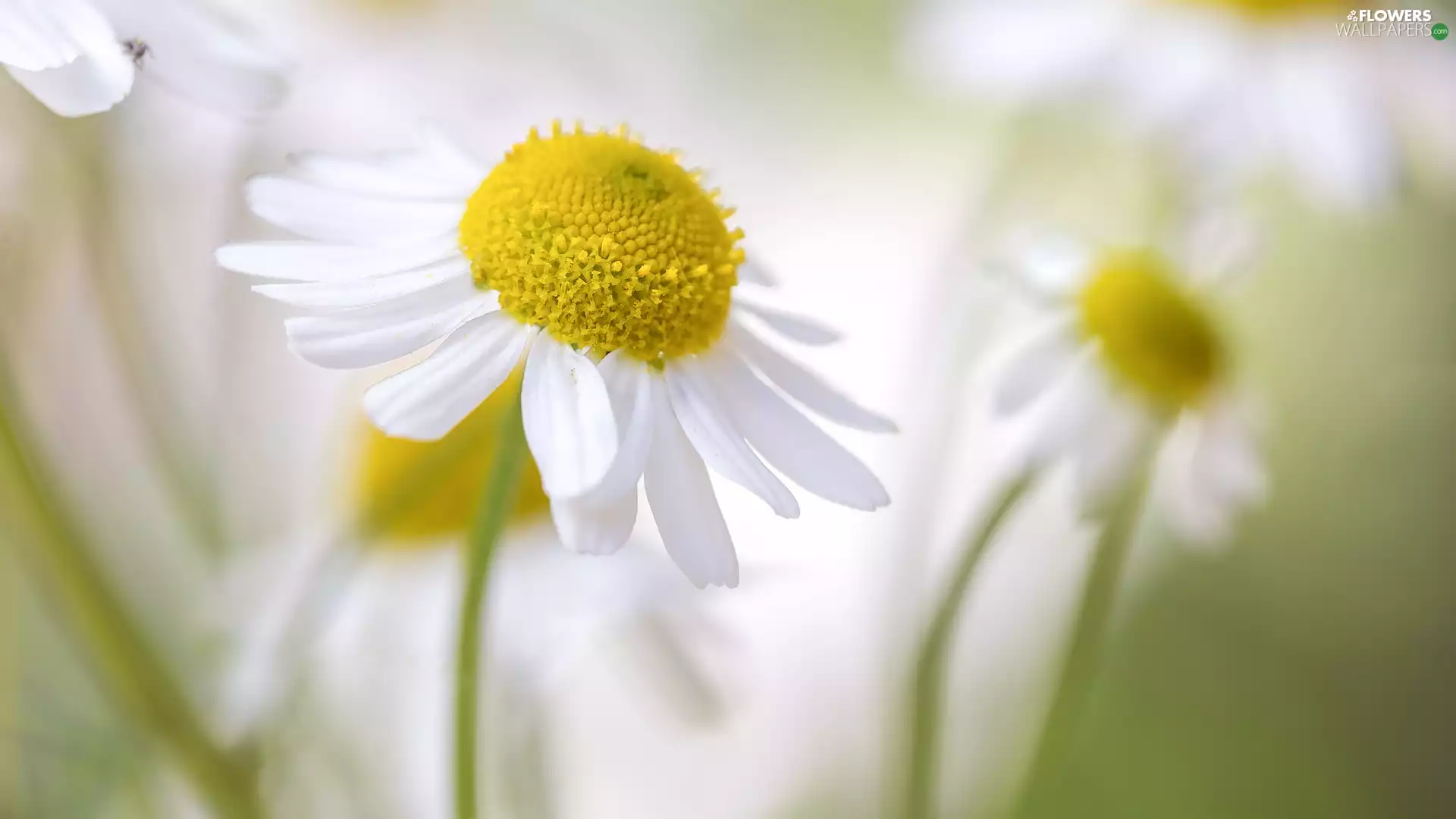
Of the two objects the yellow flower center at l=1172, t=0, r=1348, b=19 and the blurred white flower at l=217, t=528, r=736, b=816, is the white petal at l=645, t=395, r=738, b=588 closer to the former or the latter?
the blurred white flower at l=217, t=528, r=736, b=816

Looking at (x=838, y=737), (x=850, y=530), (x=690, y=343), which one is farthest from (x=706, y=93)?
(x=690, y=343)

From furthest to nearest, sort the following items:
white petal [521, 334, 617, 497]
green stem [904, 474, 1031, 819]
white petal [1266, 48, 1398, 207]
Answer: white petal [1266, 48, 1398, 207] → green stem [904, 474, 1031, 819] → white petal [521, 334, 617, 497]

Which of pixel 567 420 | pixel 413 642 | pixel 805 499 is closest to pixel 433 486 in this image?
pixel 413 642

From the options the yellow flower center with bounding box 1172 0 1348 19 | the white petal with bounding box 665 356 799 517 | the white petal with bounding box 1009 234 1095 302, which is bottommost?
the white petal with bounding box 665 356 799 517

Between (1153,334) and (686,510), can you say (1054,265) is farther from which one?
(686,510)

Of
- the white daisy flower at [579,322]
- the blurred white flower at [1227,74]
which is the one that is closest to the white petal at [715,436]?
the white daisy flower at [579,322]

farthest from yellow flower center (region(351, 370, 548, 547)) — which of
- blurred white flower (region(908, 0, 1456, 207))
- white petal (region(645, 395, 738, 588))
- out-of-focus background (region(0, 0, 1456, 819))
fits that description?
blurred white flower (region(908, 0, 1456, 207))

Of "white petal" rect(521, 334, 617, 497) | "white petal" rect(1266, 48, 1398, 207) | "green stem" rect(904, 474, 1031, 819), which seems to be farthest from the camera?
"white petal" rect(1266, 48, 1398, 207)

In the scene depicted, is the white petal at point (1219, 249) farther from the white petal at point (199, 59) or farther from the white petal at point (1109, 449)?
the white petal at point (199, 59)

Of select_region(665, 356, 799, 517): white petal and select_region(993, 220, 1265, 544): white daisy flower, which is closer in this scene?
select_region(665, 356, 799, 517): white petal
